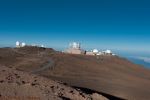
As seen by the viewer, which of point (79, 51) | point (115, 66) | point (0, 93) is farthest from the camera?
point (79, 51)

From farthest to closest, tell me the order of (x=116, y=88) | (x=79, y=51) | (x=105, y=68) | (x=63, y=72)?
(x=79, y=51)
(x=105, y=68)
(x=63, y=72)
(x=116, y=88)

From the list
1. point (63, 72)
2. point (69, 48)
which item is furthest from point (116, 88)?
point (69, 48)

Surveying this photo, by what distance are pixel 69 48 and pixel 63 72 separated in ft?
240

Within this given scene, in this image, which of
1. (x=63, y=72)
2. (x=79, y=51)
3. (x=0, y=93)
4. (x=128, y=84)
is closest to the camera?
(x=0, y=93)

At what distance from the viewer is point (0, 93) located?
1077 inches

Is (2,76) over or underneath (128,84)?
over

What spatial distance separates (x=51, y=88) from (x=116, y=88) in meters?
29.4

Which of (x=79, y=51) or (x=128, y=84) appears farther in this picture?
(x=79, y=51)

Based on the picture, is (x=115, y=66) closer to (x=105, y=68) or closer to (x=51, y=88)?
(x=105, y=68)

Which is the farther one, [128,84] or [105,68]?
[105,68]

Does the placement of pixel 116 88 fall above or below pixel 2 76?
below

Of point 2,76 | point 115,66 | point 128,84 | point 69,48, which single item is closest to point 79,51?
point 69,48

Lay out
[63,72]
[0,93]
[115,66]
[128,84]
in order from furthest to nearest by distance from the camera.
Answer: [115,66], [63,72], [128,84], [0,93]

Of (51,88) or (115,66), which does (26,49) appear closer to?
(115,66)
